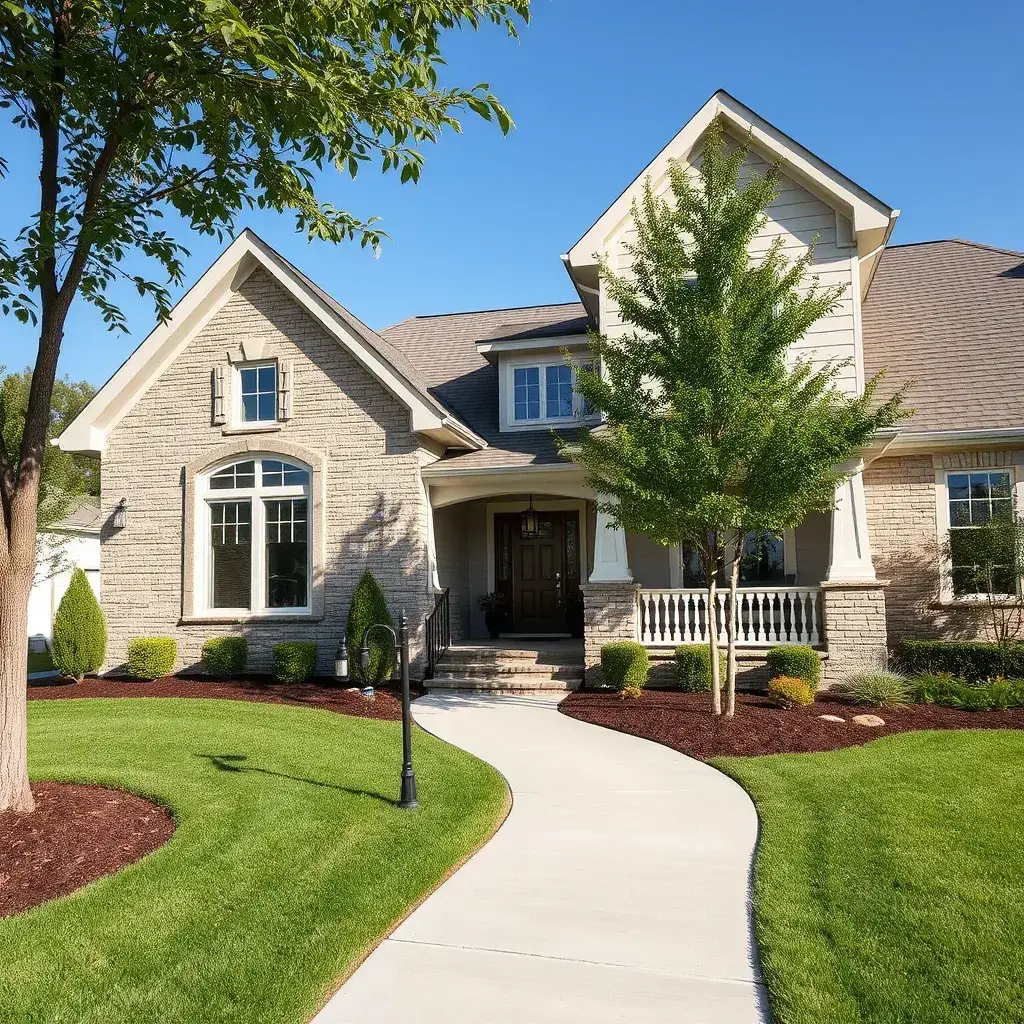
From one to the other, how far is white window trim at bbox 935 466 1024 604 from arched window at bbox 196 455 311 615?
9.83 metres

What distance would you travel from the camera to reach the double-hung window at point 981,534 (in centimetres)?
1084

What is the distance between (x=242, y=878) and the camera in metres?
4.70

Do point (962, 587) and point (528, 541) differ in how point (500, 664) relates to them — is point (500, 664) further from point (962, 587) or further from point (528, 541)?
point (962, 587)

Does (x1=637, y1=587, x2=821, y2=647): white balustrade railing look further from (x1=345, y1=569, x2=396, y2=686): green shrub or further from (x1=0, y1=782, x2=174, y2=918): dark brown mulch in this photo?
(x1=0, y1=782, x2=174, y2=918): dark brown mulch

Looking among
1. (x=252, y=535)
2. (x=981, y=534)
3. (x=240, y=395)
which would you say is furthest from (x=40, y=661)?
(x=981, y=534)

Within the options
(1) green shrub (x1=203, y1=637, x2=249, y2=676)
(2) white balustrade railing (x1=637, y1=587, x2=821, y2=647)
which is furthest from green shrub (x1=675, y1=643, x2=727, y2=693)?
(1) green shrub (x1=203, y1=637, x2=249, y2=676)

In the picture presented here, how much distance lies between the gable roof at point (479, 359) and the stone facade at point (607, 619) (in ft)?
7.55

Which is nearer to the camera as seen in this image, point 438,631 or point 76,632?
point 438,631

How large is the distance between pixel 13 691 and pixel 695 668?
808cm

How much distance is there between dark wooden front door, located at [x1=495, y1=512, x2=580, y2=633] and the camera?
1537cm

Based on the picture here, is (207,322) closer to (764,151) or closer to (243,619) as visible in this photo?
(243,619)

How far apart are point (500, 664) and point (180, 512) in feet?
20.5

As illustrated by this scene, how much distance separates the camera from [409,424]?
505 inches

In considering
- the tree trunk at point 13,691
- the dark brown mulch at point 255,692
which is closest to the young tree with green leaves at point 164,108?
the tree trunk at point 13,691
